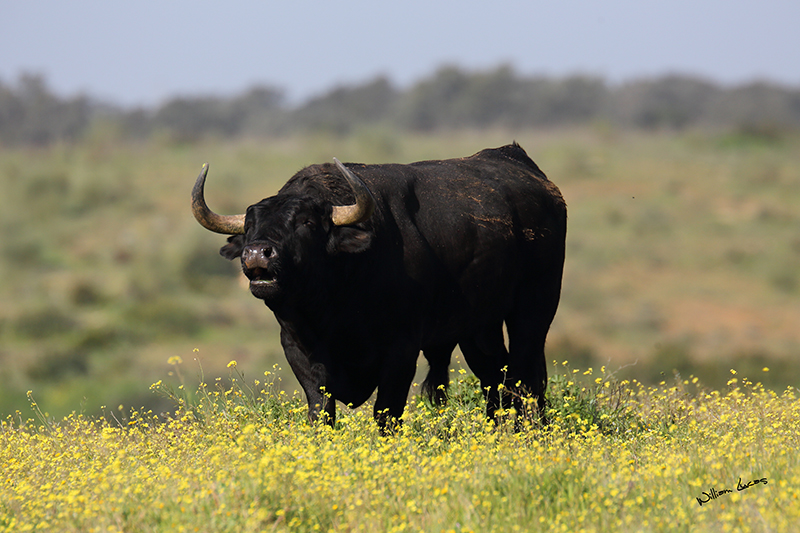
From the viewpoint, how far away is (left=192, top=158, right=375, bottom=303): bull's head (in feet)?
21.8

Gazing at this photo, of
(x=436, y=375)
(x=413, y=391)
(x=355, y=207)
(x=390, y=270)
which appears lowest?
(x=413, y=391)

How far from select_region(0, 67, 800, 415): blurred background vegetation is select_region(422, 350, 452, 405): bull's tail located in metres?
17.6

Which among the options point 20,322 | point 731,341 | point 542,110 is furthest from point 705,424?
→ point 542,110

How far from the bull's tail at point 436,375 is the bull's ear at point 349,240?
1787mm

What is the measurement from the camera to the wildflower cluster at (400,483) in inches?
193

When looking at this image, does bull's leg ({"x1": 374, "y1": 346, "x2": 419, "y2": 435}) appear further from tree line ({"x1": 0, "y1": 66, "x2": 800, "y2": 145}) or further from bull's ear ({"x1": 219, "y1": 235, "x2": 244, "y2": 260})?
tree line ({"x1": 0, "y1": 66, "x2": 800, "y2": 145})

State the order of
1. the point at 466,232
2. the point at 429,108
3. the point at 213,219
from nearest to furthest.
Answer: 1. the point at 213,219
2. the point at 466,232
3. the point at 429,108

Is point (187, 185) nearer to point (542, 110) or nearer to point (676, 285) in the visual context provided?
point (676, 285)

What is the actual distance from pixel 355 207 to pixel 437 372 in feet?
7.00

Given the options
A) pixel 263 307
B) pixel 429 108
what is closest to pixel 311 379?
pixel 263 307

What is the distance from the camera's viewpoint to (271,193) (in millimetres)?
Result: 52125

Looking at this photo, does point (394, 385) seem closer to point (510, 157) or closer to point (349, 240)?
point (349, 240)

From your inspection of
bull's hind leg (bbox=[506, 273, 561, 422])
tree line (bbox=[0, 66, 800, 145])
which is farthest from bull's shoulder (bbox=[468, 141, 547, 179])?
tree line (bbox=[0, 66, 800, 145])
